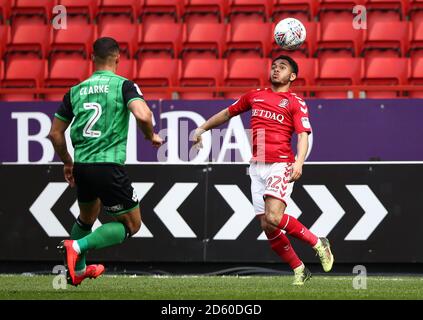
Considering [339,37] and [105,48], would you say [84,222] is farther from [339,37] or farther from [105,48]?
[339,37]

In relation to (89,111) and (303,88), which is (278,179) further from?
(303,88)

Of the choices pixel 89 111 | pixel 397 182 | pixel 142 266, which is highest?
pixel 89 111

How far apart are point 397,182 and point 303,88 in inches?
73.3

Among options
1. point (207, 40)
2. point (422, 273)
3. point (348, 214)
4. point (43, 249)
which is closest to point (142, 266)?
point (43, 249)

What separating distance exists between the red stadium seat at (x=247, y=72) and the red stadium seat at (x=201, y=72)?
107 millimetres

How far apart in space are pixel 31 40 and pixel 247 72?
11.1ft

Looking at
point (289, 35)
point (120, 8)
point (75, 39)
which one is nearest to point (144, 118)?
point (289, 35)

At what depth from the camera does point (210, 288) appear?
8.67m

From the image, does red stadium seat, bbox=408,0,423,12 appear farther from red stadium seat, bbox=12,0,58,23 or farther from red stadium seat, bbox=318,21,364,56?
red stadium seat, bbox=12,0,58,23

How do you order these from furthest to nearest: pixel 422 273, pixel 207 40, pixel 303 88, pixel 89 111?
pixel 207 40, pixel 303 88, pixel 422 273, pixel 89 111

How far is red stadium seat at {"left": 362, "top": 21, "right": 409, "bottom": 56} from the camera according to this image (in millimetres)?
13984

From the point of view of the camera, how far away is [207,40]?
14648 mm

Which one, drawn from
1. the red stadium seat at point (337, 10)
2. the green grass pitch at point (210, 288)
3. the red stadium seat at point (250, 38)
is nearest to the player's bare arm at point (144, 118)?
the green grass pitch at point (210, 288)

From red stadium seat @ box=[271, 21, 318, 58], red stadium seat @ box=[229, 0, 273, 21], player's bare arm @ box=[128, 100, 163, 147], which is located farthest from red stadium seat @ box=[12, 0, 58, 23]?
player's bare arm @ box=[128, 100, 163, 147]
